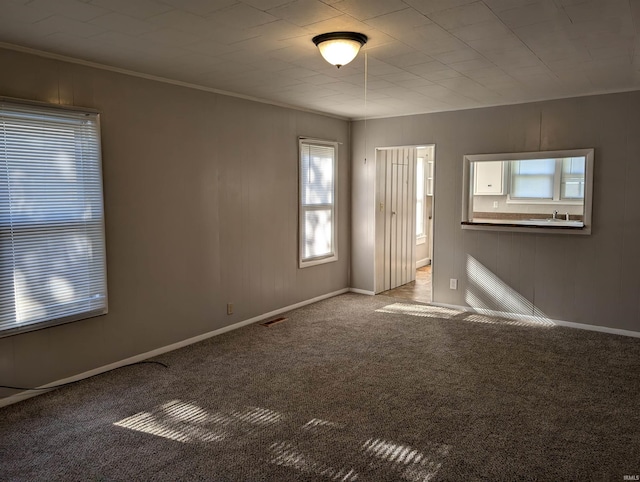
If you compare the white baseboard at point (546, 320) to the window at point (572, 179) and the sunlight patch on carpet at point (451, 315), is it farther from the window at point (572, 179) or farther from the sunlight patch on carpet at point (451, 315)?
the window at point (572, 179)

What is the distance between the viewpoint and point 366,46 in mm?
3043

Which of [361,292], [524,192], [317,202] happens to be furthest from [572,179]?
[317,202]

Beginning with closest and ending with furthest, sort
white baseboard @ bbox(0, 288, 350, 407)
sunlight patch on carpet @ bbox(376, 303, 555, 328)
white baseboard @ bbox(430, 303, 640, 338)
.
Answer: white baseboard @ bbox(0, 288, 350, 407) → white baseboard @ bbox(430, 303, 640, 338) → sunlight patch on carpet @ bbox(376, 303, 555, 328)

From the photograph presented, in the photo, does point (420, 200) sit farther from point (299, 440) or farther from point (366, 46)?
point (299, 440)

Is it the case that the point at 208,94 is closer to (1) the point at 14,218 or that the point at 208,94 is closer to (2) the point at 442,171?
(1) the point at 14,218

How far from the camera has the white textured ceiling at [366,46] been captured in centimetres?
241

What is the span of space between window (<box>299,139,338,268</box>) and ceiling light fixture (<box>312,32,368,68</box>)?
8.47ft

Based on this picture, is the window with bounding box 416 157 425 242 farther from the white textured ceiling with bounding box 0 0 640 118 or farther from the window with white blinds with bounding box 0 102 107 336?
the window with white blinds with bounding box 0 102 107 336

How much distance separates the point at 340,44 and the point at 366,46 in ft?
1.05

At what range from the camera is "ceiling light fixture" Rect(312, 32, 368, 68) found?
9.12 ft

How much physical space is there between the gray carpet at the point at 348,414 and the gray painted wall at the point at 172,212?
317 millimetres

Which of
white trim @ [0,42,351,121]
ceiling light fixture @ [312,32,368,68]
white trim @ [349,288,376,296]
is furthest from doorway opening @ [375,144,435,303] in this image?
ceiling light fixture @ [312,32,368,68]

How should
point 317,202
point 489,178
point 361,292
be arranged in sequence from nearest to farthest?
point 317,202 → point 361,292 → point 489,178

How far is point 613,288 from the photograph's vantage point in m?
4.58
